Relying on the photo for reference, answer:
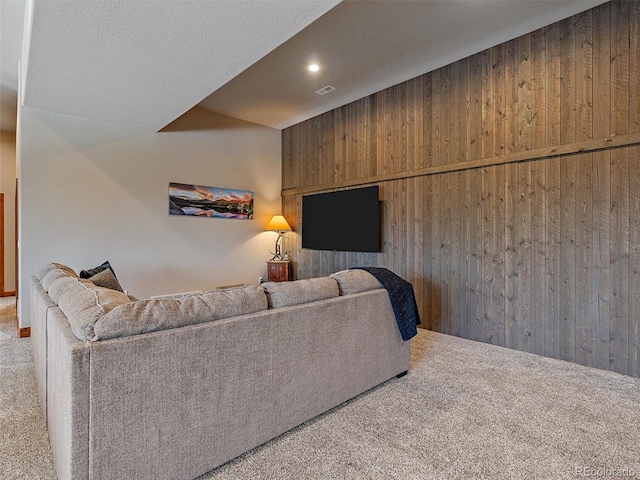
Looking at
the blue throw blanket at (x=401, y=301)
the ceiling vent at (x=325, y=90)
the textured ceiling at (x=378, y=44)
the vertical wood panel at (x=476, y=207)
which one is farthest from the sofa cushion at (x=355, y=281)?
the ceiling vent at (x=325, y=90)

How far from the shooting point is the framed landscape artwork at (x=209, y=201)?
14.3 ft

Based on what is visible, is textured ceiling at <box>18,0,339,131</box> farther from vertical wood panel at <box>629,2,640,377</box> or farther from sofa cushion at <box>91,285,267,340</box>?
vertical wood panel at <box>629,2,640,377</box>

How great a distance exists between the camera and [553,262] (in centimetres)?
277

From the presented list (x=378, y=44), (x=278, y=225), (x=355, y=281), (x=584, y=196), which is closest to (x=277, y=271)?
(x=278, y=225)

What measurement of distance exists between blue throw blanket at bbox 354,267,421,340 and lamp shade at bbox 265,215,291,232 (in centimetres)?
298

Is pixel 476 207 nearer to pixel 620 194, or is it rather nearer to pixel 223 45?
pixel 620 194

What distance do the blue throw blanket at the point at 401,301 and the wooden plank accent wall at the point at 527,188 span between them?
1.21 meters

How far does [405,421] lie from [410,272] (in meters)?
2.13

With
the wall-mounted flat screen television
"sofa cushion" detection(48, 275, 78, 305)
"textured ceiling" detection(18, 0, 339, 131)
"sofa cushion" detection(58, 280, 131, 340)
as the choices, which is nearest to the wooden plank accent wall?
the wall-mounted flat screen television

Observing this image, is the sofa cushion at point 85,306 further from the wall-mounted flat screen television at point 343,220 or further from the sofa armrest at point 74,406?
the wall-mounted flat screen television at point 343,220

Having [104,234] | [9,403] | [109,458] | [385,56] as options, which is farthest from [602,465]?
[104,234]

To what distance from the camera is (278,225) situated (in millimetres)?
5195

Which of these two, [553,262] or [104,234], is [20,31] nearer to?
[104,234]

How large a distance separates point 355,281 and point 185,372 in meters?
1.16
